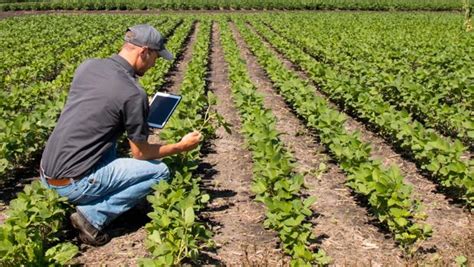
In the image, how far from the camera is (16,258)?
332cm

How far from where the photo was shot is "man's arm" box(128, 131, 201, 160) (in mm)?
3994

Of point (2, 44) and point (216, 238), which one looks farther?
point (2, 44)

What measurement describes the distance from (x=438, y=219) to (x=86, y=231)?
341 centimetres

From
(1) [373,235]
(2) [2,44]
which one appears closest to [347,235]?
(1) [373,235]

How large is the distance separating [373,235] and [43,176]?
10.00 feet

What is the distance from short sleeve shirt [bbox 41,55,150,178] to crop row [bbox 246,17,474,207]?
10.5 feet

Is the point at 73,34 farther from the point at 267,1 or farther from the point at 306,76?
the point at 267,1

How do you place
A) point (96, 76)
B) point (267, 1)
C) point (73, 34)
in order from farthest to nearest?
point (267, 1), point (73, 34), point (96, 76)

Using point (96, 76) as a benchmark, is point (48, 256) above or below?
below

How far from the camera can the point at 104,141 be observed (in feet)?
12.9

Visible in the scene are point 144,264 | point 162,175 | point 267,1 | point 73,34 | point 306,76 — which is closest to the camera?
point 144,264

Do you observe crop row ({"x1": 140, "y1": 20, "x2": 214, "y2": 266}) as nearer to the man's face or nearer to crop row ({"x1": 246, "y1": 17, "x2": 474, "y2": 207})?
the man's face

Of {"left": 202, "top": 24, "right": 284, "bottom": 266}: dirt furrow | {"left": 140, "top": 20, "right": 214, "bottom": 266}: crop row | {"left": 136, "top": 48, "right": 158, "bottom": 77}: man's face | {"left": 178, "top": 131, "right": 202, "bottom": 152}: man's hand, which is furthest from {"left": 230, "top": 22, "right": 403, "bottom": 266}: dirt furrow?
{"left": 136, "top": 48, "right": 158, "bottom": 77}: man's face

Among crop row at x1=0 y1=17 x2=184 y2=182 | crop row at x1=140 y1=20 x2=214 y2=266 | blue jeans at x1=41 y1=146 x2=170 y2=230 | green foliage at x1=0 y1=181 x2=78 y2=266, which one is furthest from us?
crop row at x1=0 y1=17 x2=184 y2=182
